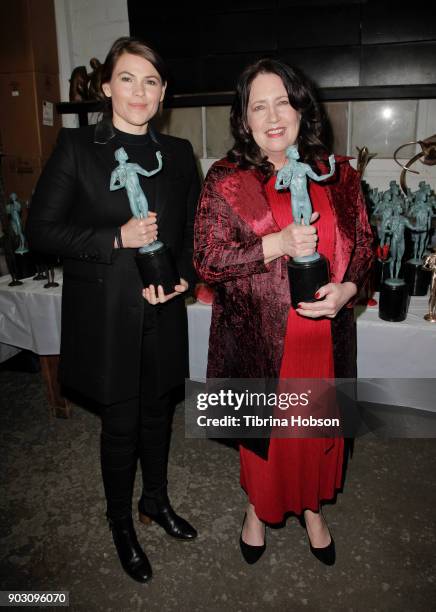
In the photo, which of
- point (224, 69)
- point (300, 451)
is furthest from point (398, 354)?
point (224, 69)

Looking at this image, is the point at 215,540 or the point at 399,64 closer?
the point at 215,540

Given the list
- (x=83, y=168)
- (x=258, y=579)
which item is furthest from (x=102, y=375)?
(x=258, y=579)

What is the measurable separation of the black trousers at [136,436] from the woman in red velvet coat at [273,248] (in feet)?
0.65

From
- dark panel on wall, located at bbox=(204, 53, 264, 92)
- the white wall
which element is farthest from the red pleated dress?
the white wall

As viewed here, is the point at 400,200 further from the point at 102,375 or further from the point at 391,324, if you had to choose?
the point at 102,375

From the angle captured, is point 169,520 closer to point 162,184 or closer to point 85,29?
point 162,184

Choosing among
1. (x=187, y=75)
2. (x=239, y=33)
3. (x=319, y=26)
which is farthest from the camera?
(x=187, y=75)

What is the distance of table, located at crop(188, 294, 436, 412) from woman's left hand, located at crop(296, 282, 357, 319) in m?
0.76

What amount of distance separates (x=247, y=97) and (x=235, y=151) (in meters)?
0.14

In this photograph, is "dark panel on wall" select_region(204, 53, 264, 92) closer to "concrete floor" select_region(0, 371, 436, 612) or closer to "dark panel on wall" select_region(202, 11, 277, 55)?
"dark panel on wall" select_region(202, 11, 277, 55)

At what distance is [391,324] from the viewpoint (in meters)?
1.93

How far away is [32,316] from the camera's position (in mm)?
2385

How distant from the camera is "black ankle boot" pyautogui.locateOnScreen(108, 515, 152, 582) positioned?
1.56m

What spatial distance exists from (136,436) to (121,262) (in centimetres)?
56
